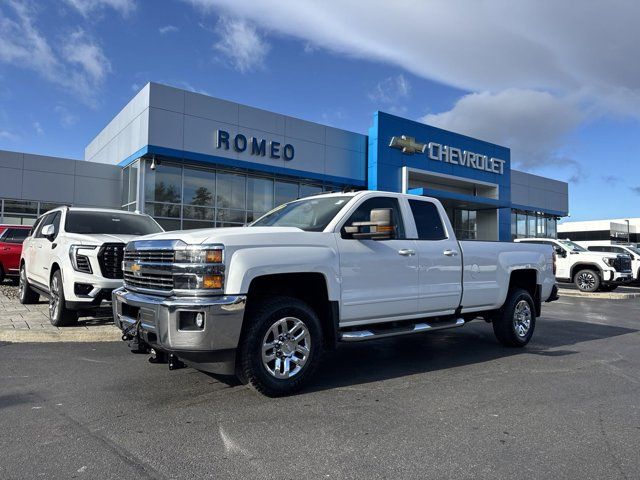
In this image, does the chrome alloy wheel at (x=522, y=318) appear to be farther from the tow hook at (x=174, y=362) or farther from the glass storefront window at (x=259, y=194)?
the glass storefront window at (x=259, y=194)

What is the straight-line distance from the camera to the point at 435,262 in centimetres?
612

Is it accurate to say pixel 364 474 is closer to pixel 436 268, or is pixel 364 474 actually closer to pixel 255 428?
pixel 255 428

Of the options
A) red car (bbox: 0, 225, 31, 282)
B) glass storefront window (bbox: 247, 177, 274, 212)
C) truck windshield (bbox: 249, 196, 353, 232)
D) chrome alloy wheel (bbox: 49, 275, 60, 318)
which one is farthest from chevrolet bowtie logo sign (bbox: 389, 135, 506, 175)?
truck windshield (bbox: 249, 196, 353, 232)

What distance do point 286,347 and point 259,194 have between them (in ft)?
56.9

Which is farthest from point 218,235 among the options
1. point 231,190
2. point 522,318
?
point 231,190

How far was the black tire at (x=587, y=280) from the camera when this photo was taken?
58.1ft

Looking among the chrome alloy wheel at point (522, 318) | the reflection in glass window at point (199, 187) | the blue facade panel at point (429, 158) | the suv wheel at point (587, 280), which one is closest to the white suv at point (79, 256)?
the chrome alloy wheel at point (522, 318)

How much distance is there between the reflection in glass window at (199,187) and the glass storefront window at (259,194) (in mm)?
1714

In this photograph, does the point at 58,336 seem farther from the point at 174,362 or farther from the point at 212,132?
the point at 212,132

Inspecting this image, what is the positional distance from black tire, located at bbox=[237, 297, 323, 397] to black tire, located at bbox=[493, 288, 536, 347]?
3420mm

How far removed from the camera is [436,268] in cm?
612

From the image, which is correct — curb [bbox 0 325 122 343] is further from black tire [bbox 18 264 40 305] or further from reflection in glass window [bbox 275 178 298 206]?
reflection in glass window [bbox 275 178 298 206]

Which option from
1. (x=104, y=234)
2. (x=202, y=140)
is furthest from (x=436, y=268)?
(x=202, y=140)

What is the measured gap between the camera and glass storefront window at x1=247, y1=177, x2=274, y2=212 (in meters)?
21.4
